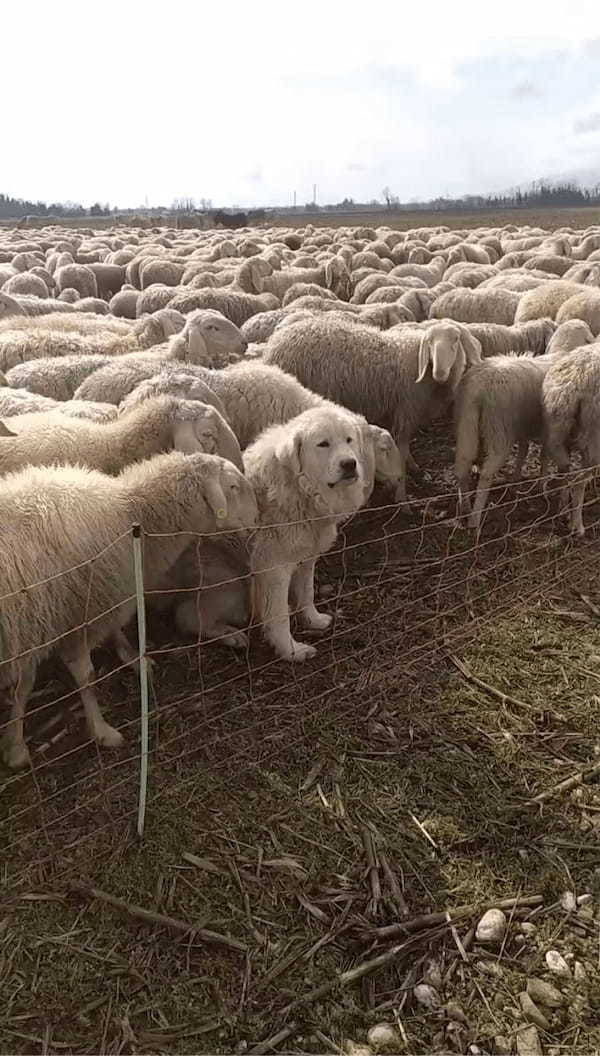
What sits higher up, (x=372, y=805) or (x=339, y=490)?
(x=339, y=490)

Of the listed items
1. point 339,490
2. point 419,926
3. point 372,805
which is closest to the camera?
point 419,926

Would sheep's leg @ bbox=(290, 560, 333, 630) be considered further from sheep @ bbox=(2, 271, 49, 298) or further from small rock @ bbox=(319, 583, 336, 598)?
sheep @ bbox=(2, 271, 49, 298)

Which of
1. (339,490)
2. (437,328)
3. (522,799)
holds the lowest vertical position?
(522,799)

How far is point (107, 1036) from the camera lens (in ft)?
9.09

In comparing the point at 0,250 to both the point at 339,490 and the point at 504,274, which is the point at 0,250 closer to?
the point at 504,274

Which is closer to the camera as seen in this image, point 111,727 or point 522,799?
point 522,799

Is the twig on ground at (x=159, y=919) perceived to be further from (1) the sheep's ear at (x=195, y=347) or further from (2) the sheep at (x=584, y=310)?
(2) the sheep at (x=584, y=310)

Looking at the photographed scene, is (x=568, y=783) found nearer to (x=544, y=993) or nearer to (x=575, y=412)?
(x=544, y=993)

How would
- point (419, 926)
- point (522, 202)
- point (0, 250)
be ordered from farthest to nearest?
point (522, 202) → point (0, 250) → point (419, 926)

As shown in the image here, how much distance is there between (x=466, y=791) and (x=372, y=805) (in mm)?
501

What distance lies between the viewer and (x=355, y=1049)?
2.74 m

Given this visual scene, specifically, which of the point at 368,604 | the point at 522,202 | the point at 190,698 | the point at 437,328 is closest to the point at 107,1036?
the point at 190,698

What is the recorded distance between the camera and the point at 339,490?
15.7ft

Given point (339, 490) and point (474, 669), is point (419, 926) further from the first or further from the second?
point (339, 490)
